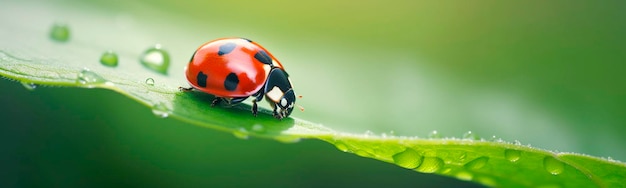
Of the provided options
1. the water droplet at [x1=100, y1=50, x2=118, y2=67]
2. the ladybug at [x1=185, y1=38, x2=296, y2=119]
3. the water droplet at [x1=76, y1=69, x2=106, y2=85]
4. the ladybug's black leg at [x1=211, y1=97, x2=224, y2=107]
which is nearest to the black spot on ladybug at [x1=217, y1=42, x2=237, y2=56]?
the ladybug at [x1=185, y1=38, x2=296, y2=119]

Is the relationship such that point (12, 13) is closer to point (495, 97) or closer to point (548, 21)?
point (495, 97)

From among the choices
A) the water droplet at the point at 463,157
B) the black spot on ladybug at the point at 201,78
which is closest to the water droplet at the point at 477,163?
the water droplet at the point at 463,157

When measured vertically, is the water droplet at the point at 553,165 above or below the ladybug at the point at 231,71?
below

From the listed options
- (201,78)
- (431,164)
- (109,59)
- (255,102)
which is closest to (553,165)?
(431,164)

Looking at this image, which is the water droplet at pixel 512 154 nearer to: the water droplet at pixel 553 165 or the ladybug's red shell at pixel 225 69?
the water droplet at pixel 553 165

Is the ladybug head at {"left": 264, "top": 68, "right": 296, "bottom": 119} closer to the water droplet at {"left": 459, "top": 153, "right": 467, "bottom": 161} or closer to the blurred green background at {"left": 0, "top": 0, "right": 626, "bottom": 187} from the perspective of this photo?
the blurred green background at {"left": 0, "top": 0, "right": 626, "bottom": 187}

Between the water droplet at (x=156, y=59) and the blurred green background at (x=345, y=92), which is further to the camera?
the blurred green background at (x=345, y=92)

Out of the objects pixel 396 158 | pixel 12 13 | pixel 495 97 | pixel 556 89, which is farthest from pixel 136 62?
pixel 556 89
